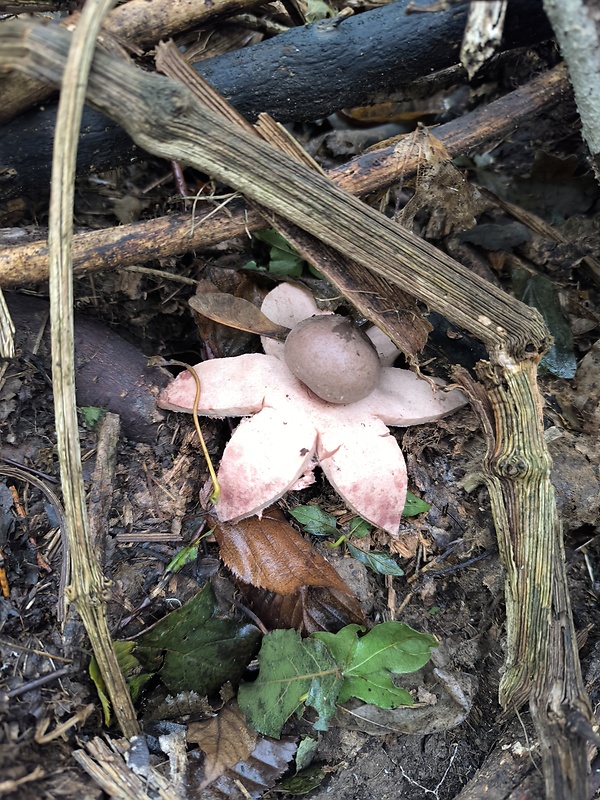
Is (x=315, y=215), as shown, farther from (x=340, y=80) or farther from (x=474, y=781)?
(x=474, y=781)

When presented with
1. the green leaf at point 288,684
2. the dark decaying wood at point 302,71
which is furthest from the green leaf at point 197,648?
the dark decaying wood at point 302,71

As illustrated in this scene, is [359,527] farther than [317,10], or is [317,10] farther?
[317,10]

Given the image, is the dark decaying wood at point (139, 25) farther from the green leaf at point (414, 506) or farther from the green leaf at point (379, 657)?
the green leaf at point (379, 657)

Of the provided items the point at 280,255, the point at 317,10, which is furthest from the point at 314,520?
the point at 317,10

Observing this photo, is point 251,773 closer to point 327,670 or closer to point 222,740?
point 222,740

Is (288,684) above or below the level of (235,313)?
below

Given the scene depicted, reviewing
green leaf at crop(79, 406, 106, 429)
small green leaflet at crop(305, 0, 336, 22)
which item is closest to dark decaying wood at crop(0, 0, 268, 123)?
small green leaflet at crop(305, 0, 336, 22)

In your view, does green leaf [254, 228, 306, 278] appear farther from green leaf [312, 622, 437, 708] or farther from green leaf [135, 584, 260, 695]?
green leaf [312, 622, 437, 708]
